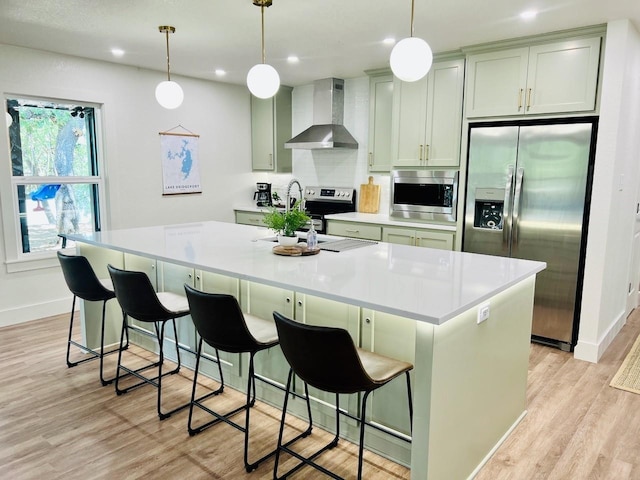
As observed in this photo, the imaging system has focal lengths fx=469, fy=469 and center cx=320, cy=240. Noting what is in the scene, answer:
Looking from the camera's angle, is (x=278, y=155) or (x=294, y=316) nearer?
(x=294, y=316)

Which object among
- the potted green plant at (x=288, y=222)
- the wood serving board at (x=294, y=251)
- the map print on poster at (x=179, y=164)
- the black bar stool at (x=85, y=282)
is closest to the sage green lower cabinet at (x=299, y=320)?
the wood serving board at (x=294, y=251)

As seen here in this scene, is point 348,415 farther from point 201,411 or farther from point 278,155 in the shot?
point 278,155

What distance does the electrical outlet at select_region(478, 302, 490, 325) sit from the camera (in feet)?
6.77

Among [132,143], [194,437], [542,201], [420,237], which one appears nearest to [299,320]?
[194,437]

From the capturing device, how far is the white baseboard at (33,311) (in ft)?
14.0

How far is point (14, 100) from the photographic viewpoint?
13.9ft

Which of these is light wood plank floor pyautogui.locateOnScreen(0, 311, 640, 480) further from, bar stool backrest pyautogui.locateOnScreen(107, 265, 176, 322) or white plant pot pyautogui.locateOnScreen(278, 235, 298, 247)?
white plant pot pyautogui.locateOnScreen(278, 235, 298, 247)

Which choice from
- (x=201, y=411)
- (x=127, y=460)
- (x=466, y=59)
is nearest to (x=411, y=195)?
(x=466, y=59)

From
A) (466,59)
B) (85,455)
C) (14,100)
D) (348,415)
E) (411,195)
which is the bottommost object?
(85,455)

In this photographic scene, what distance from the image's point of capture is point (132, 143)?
16.3 feet

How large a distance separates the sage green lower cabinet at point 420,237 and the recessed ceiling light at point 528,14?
179 centimetres

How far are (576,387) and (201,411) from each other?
96.8 inches

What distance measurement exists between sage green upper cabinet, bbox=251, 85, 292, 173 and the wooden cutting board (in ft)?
3.93

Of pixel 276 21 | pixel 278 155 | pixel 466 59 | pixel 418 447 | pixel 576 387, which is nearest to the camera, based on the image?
pixel 418 447
